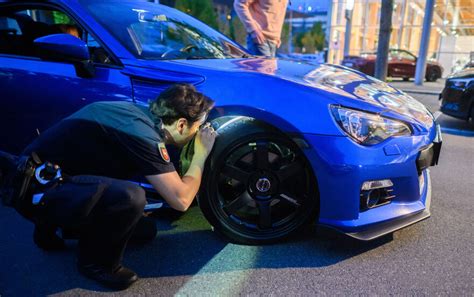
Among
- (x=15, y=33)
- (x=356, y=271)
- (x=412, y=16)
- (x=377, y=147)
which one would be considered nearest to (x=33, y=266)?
(x=356, y=271)

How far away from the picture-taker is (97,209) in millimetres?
1810

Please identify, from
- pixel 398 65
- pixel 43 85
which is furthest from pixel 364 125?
pixel 398 65

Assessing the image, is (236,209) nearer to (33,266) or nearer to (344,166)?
(344,166)

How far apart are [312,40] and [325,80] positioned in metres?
46.8

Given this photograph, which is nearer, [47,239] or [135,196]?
[135,196]

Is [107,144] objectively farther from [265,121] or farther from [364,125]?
[364,125]

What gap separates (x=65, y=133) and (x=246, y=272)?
3.74 feet

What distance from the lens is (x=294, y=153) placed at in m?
2.15

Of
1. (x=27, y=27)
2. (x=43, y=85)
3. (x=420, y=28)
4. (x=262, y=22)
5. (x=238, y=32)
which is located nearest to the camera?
(x=43, y=85)

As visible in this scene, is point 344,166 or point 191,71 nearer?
point 344,166

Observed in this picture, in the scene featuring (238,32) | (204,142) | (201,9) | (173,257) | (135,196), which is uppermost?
(201,9)

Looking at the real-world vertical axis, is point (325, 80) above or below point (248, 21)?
below

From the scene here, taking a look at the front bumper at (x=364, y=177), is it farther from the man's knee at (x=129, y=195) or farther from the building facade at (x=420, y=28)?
the building facade at (x=420, y=28)

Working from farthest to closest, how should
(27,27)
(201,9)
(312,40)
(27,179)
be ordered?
(312,40), (201,9), (27,27), (27,179)
